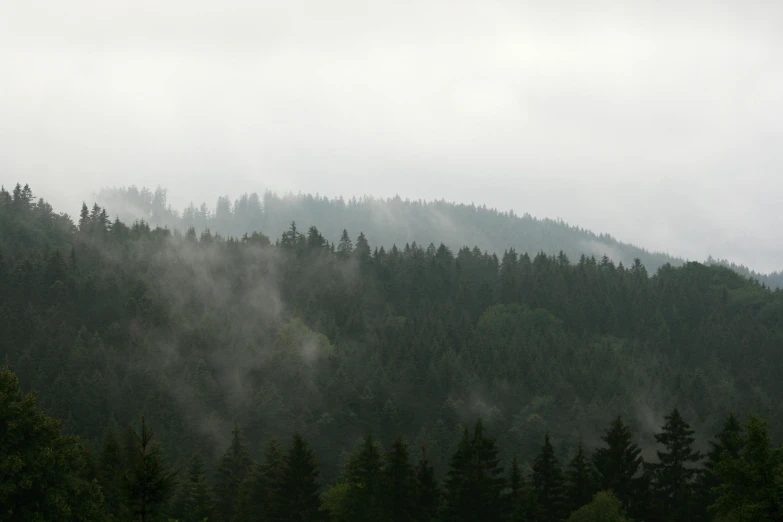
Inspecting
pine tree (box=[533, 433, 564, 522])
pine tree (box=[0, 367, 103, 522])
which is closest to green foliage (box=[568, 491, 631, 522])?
pine tree (box=[533, 433, 564, 522])

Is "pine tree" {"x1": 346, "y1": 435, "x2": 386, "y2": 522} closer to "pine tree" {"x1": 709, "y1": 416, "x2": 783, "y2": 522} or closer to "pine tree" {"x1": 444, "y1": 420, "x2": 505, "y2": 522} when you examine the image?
"pine tree" {"x1": 444, "y1": 420, "x2": 505, "y2": 522}

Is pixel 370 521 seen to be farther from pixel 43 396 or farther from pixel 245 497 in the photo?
pixel 43 396

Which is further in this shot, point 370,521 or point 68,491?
point 370,521

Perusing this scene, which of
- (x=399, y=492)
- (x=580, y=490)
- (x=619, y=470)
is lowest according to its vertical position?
(x=399, y=492)

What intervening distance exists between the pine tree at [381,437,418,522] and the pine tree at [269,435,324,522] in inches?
224

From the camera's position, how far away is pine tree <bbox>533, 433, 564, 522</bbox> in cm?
6106

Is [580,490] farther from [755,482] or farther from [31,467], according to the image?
[31,467]

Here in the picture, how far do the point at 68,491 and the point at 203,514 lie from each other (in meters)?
28.4

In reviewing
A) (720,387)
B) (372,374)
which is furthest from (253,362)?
(720,387)

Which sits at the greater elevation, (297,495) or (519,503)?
(519,503)

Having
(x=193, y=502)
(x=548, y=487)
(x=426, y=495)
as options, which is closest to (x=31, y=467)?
(x=426, y=495)

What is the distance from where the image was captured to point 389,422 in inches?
6531

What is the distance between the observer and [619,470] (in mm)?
61188

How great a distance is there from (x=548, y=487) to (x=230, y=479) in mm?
39906
